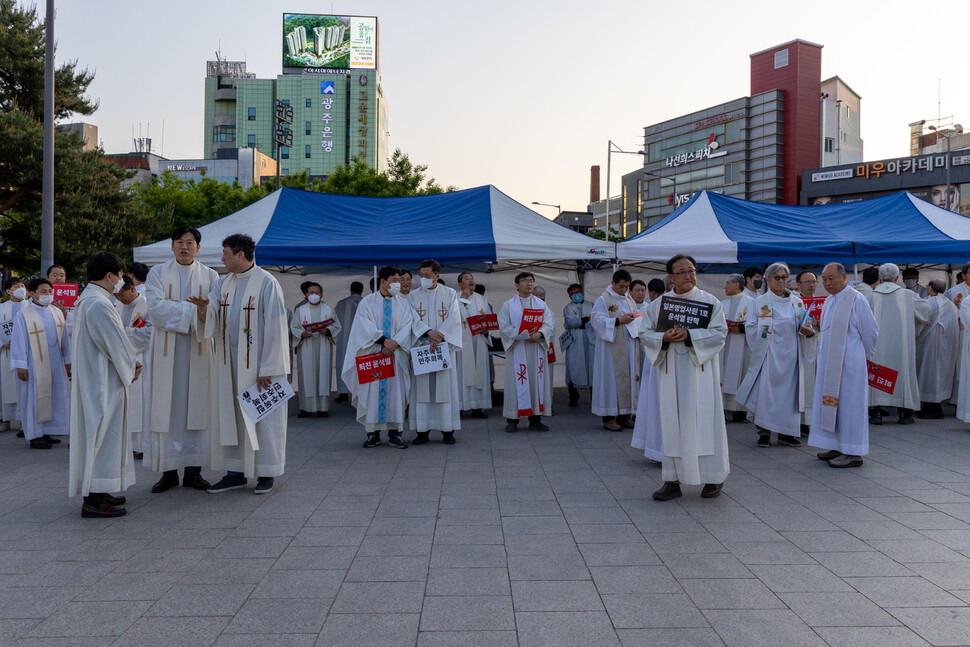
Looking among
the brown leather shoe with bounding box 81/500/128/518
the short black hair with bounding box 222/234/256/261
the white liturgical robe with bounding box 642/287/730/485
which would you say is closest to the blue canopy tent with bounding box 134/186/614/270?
the short black hair with bounding box 222/234/256/261

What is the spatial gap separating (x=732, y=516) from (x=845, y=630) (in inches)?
76.7

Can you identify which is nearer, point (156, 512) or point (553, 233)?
point (156, 512)

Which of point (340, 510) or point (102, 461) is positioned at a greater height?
point (102, 461)

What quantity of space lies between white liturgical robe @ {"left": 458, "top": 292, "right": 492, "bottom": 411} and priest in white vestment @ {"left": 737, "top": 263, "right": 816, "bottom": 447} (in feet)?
12.8

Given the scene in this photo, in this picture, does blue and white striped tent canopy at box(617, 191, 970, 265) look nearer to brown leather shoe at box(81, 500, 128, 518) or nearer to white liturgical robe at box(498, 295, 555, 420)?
white liturgical robe at box(498, 295, 555, 420)

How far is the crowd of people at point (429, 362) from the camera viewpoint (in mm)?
5488

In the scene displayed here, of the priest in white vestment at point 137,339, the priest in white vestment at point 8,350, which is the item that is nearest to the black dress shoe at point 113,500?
the priest in white vestment at point 137,339

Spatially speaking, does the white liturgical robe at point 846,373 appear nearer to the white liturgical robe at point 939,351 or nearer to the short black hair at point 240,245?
the white liturgical robe at point 939,351

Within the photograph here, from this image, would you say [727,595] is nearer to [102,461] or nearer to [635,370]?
[102,461]

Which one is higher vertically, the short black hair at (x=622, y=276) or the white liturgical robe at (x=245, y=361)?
the short black hair at (x=622, y=276)

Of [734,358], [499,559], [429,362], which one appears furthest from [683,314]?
[734,358]

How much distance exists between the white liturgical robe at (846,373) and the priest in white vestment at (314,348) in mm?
6792

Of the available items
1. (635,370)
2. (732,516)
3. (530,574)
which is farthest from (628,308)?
(530,574)

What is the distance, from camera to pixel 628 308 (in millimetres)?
9508
